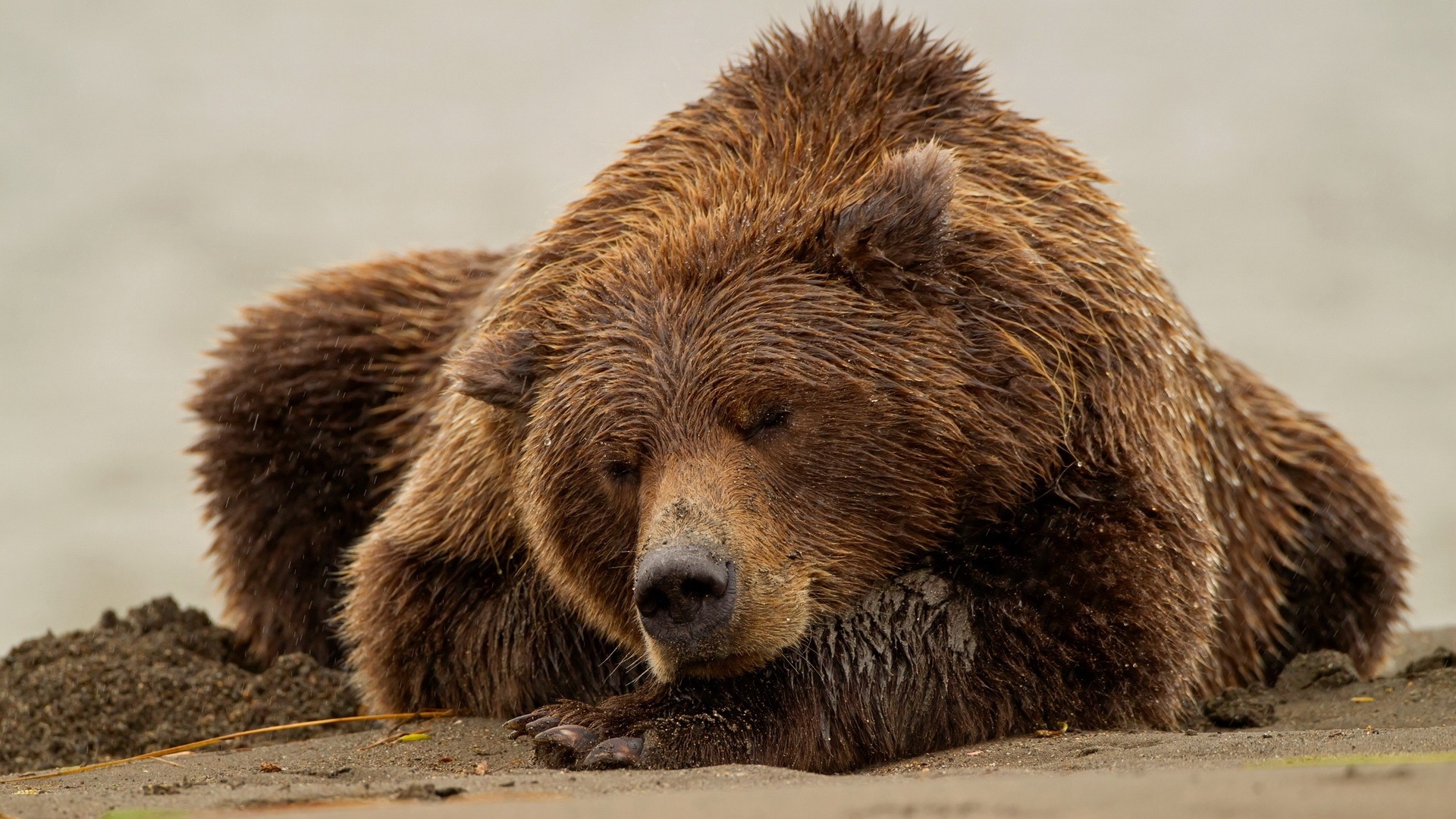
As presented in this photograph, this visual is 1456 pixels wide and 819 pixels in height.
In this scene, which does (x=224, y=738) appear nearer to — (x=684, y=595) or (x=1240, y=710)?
(x=684, y=595)

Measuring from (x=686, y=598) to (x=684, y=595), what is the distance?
2cm

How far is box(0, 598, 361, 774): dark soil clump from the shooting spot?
667 cm

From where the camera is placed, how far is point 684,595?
4383 mm

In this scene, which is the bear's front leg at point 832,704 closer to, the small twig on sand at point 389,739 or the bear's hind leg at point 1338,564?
the small twig on sand at point 389,739

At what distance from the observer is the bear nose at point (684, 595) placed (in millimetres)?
4305

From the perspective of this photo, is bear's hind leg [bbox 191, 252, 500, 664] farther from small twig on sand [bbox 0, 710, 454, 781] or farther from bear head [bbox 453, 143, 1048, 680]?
bear head [bbox 453, 143, 1048, 680]

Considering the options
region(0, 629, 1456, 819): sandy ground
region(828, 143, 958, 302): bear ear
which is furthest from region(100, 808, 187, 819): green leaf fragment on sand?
region(828, 143, 958, 302): bear ear

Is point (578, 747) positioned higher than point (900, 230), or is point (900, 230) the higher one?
point (900, 230)

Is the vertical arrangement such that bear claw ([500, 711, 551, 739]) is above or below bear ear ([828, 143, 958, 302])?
below

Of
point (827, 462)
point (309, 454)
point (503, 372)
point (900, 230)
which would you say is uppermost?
point (309, 454)

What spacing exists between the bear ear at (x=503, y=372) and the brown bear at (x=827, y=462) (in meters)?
0.01

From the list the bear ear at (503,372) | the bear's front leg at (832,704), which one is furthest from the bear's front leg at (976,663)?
the bear ear at (503,372)

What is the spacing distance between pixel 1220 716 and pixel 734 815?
3.75m

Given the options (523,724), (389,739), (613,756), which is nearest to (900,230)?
(613,756)
